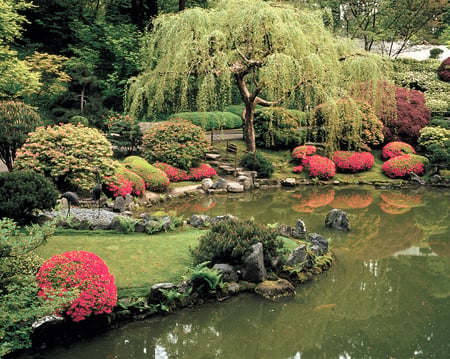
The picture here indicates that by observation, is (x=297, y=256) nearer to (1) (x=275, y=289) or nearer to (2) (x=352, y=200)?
(1) (x=275, y=289)

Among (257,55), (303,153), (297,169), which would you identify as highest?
(257,55)

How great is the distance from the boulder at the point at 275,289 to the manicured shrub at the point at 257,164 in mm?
9323

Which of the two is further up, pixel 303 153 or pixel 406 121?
pixel 406 121

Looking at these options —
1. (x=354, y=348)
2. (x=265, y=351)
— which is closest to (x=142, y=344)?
(x=265, y=351)

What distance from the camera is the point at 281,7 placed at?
15188mm

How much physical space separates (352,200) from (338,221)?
3951mm

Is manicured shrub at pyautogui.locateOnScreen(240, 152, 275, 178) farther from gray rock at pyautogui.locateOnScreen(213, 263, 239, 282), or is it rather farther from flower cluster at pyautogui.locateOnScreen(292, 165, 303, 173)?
gray rock at pyautogui.locateOnScreen(213, 263, 239, 282)

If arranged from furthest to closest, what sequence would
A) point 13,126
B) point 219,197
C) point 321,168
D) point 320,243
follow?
point 321,168 → point 219,197 → point 13,126 → point 320,243

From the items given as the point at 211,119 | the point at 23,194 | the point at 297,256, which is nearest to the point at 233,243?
the point at 297,256

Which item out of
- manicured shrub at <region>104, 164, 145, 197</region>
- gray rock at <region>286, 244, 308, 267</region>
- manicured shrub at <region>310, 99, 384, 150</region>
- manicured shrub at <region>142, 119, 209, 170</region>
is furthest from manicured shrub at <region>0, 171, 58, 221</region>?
manicured shrub at <region>310, 99, 384, 150</region>

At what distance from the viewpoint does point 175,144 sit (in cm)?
1568

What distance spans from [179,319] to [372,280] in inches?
150

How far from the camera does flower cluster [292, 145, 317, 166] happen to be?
1803 centimetres

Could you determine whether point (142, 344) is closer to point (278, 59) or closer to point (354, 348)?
point (354, 348)
